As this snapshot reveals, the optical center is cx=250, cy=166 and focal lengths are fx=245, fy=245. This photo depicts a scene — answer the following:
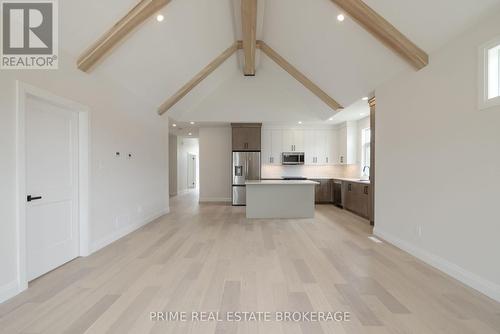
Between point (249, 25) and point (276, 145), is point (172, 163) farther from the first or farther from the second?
point (249, 25)

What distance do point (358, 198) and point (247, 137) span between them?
12.0 feet

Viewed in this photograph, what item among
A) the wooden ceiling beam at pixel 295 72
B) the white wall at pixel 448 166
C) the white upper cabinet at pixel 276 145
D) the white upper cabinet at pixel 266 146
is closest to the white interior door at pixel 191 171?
the white upper cabinet at pixel 266 146

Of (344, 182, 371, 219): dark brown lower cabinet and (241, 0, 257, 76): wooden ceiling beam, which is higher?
(241, 0, 257, 76): wooden ceiling beam

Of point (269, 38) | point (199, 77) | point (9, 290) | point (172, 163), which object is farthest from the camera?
point (172, 163)

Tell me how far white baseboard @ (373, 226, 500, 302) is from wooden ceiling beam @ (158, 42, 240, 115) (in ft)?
15.7

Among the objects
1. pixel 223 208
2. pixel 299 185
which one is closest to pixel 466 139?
pixel 299 185

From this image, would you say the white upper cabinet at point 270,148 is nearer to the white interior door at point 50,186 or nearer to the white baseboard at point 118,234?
the white baseboard at point 118,234

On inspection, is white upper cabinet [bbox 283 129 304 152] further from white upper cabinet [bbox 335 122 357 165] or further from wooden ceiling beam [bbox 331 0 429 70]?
wooden ceiling beam [bbox 331 0 429 70]

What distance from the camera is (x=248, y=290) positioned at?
2.43m

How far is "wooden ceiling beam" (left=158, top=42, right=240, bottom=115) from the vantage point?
17.7 feet

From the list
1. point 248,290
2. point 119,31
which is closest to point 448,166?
point 248,290

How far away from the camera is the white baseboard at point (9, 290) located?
7.22ft

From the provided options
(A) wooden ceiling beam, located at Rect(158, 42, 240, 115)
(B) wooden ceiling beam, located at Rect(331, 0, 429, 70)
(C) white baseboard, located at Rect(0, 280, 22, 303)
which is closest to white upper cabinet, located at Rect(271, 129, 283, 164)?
(A) wooden ceiling beam, located at Rect(158, 42, 240, 115)

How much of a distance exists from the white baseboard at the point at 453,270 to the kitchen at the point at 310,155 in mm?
2777
